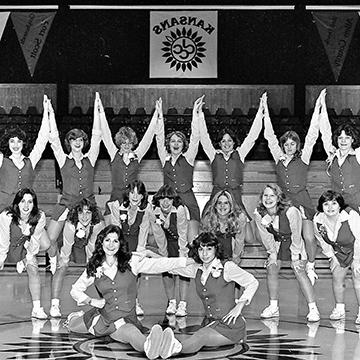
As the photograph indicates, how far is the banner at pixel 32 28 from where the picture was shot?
1366 centimetres

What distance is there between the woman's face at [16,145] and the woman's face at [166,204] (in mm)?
1271

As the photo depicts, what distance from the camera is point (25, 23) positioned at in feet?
44.8

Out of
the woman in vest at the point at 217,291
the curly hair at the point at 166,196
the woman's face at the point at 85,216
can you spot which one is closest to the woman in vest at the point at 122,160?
the curly hair at the point at 166,196

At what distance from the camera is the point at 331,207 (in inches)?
283

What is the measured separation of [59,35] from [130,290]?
9062mm

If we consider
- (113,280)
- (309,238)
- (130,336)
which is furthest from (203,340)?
(309,238)

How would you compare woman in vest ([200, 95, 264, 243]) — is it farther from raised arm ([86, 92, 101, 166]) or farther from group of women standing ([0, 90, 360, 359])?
raised arm ([86, 92, 101, 166])

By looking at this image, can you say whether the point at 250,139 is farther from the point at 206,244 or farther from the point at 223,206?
the point at 206,244

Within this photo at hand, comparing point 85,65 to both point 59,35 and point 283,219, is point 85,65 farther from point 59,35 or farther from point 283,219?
point 283,219

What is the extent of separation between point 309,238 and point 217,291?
1727mm

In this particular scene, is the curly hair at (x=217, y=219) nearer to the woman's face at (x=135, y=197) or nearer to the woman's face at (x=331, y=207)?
the woman's face at (x=135, y=197)

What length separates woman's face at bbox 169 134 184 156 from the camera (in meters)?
8.48

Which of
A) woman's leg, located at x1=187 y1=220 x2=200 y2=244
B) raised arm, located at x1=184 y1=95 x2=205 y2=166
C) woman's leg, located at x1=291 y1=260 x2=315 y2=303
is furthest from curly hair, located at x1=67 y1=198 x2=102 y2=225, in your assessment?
raised arm, located at x1=184 y1=95 x2=205 y2=166

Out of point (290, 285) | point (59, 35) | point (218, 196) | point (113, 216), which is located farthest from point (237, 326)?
point (59, 35)
